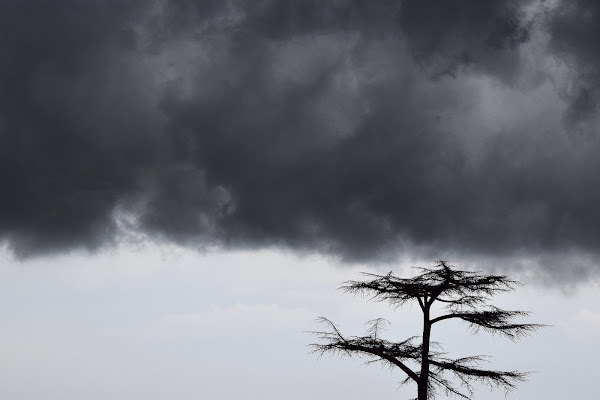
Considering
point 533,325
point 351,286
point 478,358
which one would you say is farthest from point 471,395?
point 351,286

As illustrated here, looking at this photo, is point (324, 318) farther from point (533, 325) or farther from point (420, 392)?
point (533, 325)

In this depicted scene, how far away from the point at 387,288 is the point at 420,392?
5480 millimetres

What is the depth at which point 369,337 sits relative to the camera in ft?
145

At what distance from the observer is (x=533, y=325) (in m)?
42.8

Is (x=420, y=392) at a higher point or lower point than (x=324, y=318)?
lower

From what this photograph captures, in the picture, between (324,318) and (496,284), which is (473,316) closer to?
(496,284)

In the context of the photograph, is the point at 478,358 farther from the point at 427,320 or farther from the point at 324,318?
the point at 324,318

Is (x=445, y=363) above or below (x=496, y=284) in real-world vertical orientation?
below

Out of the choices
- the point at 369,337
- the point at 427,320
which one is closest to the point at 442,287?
the point at 427,320

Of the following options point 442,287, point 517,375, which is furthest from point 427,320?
point 517,375

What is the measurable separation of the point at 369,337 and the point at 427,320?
10.2 ft

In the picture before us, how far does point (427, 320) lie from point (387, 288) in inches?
103

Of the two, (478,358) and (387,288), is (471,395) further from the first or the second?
(387,288)

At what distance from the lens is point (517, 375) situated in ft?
140
